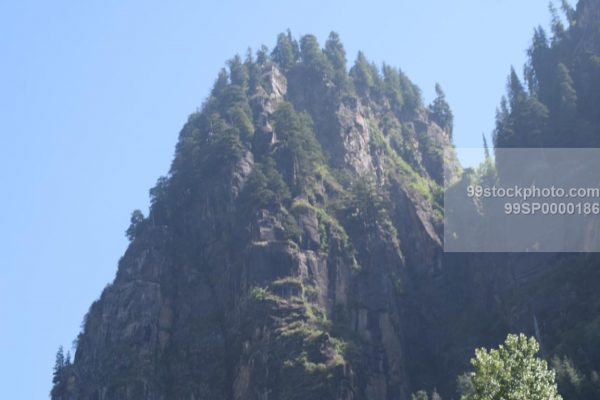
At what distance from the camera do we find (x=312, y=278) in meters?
107

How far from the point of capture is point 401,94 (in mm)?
157125

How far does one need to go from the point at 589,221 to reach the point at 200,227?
4746 centimetres

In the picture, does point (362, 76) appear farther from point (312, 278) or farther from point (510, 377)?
point (510, 377)

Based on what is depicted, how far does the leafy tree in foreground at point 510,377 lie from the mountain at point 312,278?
40.0 metres

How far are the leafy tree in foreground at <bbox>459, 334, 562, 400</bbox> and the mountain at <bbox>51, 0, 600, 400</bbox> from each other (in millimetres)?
40042

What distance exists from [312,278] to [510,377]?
228 ft

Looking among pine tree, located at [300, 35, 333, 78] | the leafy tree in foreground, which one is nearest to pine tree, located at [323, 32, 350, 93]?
pine tree, located at [300, 35, 333, 78]

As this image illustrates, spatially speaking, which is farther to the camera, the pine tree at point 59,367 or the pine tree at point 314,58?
the pine tree at point 314,58

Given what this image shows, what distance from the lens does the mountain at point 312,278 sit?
95.9 meters

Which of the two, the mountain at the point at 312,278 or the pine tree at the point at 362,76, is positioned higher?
the pine tree at the point at 362,76

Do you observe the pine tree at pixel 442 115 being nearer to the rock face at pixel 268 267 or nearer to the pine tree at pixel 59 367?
the rock face at pixel 268 267

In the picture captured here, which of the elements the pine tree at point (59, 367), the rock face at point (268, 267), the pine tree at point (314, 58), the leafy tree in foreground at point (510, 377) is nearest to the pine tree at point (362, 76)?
the pine tree at point (314, 58)

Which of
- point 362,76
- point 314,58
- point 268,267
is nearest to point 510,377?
point 268,267

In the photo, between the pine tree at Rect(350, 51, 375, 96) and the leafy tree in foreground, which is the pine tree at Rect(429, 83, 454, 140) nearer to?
the pine tree at Rect(350, 51, 375, 96)
